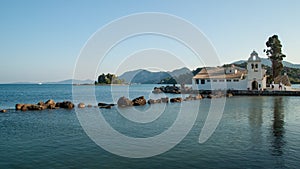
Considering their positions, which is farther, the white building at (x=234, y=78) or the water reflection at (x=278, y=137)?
the white building at (x=234, y=78)

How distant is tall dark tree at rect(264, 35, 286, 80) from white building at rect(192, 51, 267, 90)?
7.11m

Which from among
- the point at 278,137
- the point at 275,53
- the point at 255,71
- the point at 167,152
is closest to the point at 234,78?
the point at 255,71

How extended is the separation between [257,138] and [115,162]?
11.0 m

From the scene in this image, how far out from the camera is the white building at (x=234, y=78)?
6762cm

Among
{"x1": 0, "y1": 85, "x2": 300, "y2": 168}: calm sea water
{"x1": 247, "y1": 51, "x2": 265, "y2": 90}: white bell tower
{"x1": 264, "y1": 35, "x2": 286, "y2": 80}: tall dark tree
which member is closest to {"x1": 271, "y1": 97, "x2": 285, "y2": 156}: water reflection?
{"x1": 0, "y1": 85, "x2": 300, "y2": 168}: calm sea water

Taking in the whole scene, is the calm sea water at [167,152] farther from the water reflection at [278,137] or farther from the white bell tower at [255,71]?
the white bell tower at [255,71]

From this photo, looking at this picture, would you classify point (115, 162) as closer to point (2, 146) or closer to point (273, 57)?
point (2, 146)

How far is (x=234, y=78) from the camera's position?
2810 inches

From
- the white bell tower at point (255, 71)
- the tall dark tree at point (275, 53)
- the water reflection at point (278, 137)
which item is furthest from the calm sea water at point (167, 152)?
the tall dark tree at point (275, 53)

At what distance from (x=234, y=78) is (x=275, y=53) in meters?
15.2

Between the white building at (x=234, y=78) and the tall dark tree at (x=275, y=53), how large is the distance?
23.3ft

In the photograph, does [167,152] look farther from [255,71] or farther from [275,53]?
[275,53]

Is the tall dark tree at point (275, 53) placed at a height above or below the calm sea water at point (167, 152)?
above

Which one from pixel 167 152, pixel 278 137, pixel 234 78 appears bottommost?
pixel 167 152
